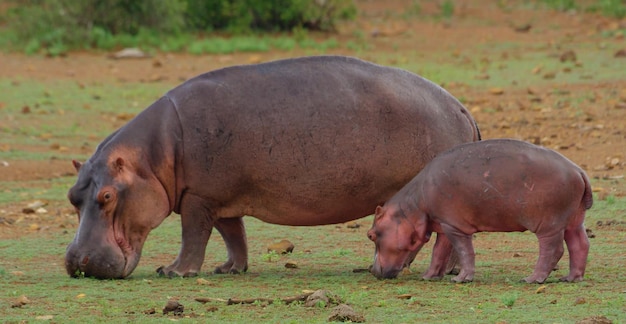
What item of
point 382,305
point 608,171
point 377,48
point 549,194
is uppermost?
point 549,194

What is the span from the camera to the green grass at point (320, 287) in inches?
248

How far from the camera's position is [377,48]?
21.9 meters

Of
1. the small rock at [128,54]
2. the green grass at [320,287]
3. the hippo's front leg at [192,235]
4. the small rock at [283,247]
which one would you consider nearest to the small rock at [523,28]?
the small rock at [128,54]

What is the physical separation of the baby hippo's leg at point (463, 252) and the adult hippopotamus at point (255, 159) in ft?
2.21

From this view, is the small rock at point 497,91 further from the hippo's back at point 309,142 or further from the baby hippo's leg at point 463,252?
the baby hippo's leg at point 463,252

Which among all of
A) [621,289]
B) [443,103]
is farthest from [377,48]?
[621,289]

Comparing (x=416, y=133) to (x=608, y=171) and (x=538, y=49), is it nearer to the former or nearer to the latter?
(x=608, y=171)

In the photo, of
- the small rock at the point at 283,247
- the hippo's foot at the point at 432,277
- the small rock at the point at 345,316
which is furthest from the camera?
the small rock at the point at 283,247

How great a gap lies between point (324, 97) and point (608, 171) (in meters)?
4.46

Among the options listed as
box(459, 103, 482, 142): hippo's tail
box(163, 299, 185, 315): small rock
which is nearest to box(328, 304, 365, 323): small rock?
box(163, 299, 185, 315): small rock

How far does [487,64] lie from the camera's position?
19531mm

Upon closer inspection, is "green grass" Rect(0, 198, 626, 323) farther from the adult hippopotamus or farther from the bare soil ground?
the bare soil ground

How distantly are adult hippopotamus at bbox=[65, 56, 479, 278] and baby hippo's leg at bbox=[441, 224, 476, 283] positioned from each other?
2.21 feet

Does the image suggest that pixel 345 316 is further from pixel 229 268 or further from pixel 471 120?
pixel 471 120
